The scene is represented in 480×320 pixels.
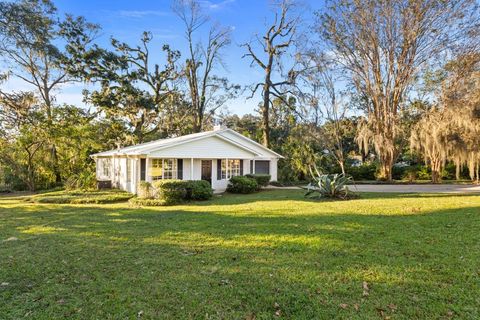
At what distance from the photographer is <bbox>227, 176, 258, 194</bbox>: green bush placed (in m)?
16.5

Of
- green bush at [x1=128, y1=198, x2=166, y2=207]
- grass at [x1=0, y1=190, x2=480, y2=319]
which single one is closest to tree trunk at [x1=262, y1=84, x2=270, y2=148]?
green bush at [x1=128, y1=198, x2=166, y2=207]

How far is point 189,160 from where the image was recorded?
56.2 ft

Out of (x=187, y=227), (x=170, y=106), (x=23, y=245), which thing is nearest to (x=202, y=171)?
(x=187, y=227)

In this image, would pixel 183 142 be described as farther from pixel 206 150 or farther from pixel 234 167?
pixel 234 167

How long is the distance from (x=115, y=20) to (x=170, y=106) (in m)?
14.4

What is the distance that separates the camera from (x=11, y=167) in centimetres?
2036

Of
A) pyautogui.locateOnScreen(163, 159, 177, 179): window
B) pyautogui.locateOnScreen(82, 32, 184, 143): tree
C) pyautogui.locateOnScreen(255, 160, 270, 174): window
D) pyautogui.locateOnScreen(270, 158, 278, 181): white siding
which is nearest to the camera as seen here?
pyautogui.locateOnScreen(163, 159, 177, 179): window

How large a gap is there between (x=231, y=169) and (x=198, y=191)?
6.01 metres

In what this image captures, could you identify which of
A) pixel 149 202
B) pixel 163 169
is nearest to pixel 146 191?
pixel 149 202

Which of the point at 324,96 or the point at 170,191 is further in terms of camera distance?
the point at 324,96

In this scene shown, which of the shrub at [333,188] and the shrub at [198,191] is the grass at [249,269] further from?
the shrub at [198,191]

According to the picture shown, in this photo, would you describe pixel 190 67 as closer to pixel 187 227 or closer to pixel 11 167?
pixel 11 167

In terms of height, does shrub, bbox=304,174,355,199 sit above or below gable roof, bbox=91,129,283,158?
below

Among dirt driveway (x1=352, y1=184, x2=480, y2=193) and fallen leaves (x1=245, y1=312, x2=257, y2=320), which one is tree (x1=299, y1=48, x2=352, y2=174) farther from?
fallen leaves (x1=245, y1=312, x2=257, y2=320)
